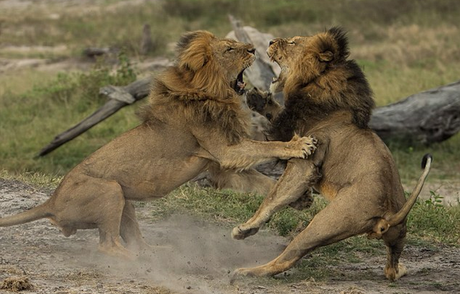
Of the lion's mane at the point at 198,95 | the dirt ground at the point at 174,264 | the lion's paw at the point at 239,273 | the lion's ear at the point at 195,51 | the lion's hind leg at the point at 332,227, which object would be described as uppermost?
the lion's ear at the point at 195,51

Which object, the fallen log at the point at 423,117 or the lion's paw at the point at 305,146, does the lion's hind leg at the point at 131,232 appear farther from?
the fallen log at the point at 423,117

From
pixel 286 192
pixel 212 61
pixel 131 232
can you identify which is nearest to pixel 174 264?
pixel 131 232

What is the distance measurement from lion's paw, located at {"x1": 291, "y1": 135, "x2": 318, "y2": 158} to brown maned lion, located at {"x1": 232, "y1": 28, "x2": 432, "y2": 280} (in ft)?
0.20

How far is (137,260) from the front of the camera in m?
4.97

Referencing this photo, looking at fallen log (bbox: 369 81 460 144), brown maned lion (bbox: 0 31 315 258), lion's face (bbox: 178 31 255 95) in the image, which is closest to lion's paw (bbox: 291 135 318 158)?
brown maned lion (bbox: 0 31 315 258)

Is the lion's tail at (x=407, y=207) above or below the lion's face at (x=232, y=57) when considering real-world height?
below

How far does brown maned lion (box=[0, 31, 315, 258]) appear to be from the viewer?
4.95m

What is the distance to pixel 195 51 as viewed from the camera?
5.14 meters

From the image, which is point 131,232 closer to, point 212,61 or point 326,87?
point 212,61

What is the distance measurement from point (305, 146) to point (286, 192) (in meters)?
0.28

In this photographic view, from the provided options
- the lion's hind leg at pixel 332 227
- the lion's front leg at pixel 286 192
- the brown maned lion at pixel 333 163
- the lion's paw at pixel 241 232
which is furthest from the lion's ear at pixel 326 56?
the lion's paw at pixel 241 232

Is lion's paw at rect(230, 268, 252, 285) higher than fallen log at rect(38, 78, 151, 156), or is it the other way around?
lion's paw at rect(230, 268, 252, 285)

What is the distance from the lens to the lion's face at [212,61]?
5.11 meters

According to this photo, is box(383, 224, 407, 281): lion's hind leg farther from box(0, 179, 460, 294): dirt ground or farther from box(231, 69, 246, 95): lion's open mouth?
box(231, 69, 246, 95): lion's open mouth
